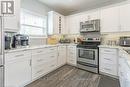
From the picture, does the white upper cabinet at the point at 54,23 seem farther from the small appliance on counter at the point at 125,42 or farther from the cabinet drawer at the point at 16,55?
the small appliance on counter at the point at 125,42

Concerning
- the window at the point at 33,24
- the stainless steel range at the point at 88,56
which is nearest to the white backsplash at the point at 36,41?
the window at the point at 33,24

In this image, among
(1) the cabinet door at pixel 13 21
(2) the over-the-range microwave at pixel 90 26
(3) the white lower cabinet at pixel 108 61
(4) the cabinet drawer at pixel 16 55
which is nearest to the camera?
(4) the cabinet drawer at pixel 16 55

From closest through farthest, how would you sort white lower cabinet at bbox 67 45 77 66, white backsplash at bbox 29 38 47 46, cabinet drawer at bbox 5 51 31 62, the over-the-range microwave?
cabinet drawer at bbox 5 51 31 62 → white backsplash at bbox 29 38 47 46 → the over-the-range microwave → white lower cabinet at bbox 67 45 77 66

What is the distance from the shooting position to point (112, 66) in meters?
2.91

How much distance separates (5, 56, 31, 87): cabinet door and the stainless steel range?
1.98m

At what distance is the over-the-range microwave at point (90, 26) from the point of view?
3.63 m

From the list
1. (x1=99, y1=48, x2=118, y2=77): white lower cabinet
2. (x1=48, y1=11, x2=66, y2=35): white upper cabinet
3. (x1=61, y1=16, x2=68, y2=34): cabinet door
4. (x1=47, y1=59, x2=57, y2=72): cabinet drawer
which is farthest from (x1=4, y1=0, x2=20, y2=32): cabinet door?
(x1=99, y1=48, x2=118, y2=77): white lower cabinet

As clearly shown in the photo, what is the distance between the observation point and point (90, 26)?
3803 mm

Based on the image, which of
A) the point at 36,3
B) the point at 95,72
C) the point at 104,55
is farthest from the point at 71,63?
the point at 36,3

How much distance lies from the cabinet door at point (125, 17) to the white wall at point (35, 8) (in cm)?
282

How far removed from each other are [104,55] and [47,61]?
1810mm

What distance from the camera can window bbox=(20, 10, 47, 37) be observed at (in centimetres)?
322

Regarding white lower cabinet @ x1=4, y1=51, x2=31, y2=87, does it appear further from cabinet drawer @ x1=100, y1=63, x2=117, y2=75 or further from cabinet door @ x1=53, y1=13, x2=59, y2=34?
cabinet drawer @ x1=100, y1=63, x2=117, y2=75

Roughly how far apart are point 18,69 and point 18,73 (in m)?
0.09
